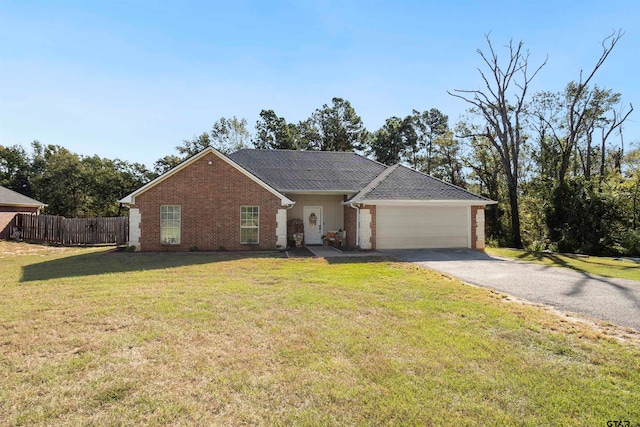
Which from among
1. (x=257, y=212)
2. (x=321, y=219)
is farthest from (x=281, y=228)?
(x=321, y=219)

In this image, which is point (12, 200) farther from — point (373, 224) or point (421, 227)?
point (421, 227)

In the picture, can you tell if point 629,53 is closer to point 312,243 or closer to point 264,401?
point 312,243

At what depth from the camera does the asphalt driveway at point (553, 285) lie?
254 inches

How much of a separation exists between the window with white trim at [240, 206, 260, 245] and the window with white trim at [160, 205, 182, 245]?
2.82 metres

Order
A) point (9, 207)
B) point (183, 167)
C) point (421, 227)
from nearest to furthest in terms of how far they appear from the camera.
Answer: point (183, 167), point (421, 227), point (9, 207)

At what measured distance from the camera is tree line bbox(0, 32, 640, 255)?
1877cm

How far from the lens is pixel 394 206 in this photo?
634 inches

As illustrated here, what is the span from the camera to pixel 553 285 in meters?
8.70

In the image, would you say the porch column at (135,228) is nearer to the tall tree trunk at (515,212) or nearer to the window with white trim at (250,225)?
the window with white trim at (250,225)

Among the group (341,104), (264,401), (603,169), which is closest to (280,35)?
(264,401)

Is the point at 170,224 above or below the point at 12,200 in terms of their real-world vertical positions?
below

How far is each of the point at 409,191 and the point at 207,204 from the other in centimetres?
964

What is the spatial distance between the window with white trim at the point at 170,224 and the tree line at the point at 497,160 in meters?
19.7

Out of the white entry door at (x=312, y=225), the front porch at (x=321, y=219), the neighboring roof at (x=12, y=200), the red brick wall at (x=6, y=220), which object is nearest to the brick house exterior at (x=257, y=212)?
the front porch at (x=321, y=219)
